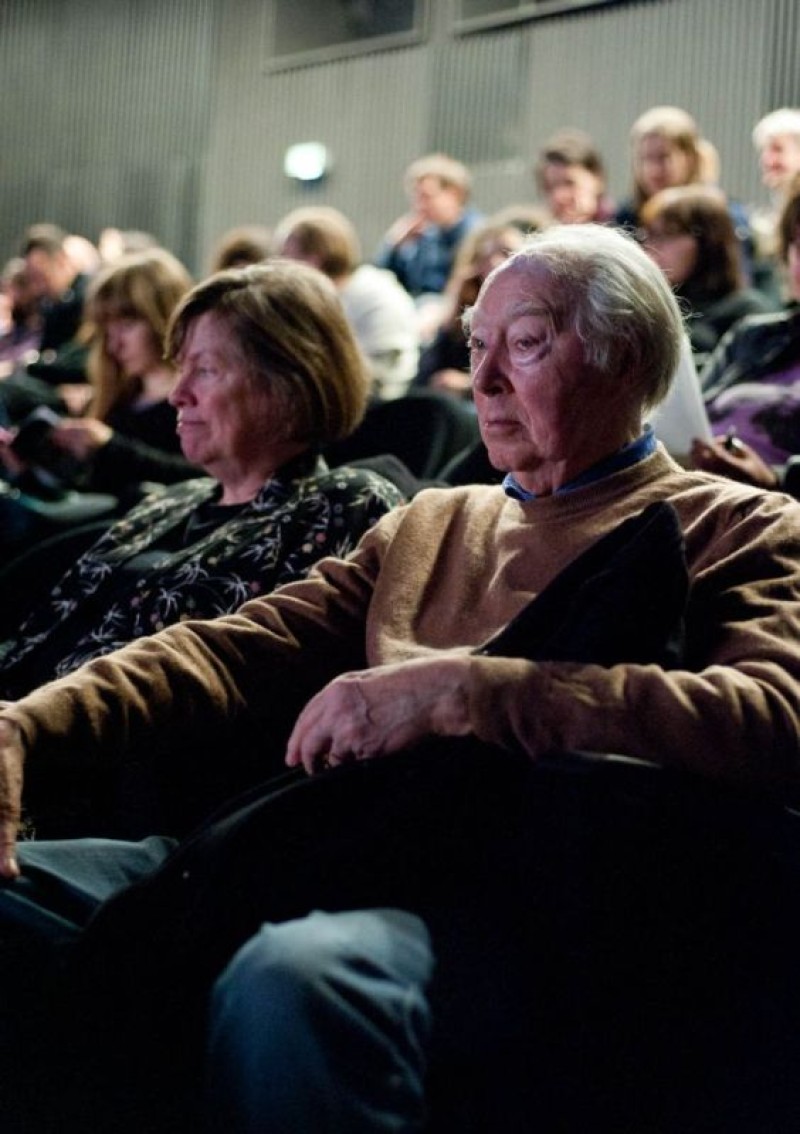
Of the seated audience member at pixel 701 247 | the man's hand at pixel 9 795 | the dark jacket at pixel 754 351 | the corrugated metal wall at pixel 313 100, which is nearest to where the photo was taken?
the man's hand at pixel 9 795

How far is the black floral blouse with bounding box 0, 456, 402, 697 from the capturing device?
1.86 m

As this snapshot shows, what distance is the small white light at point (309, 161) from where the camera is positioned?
708 cm

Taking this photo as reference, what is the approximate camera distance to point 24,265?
6.23 metres

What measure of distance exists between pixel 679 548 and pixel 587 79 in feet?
17.2

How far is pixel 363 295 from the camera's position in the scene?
173 inches

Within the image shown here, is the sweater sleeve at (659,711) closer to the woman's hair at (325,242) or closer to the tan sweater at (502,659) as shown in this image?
the tan sweater at (502,659)

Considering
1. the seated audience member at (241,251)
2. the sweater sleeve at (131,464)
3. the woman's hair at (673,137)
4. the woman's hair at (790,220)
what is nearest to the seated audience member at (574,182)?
the woman's hair at (673,137)

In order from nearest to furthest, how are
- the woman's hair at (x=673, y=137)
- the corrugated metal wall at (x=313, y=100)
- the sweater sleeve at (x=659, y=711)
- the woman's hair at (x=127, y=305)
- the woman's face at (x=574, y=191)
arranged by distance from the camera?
the sweater sleeve at (x=659, y=711) → the woman's hair at (x=127, y=305) → the woman's hair at (x=673, y=137) → the woman's face at (x=574, y=191) → the corrugated metal wall at (x=313, y=100)

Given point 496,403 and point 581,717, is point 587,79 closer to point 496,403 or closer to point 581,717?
point 496,403

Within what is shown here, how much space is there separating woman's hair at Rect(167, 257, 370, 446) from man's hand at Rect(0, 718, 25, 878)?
81 centimetres

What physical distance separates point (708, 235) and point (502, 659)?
7.78 ft

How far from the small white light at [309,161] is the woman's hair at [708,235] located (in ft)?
13.0

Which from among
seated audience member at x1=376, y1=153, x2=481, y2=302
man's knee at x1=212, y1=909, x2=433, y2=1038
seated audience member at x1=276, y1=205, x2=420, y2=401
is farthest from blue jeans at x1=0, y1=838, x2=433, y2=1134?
seated audience member at x1=376, y1=153, x2=481, y2=302

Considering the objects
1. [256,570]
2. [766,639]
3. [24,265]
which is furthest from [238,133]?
[766,639]
